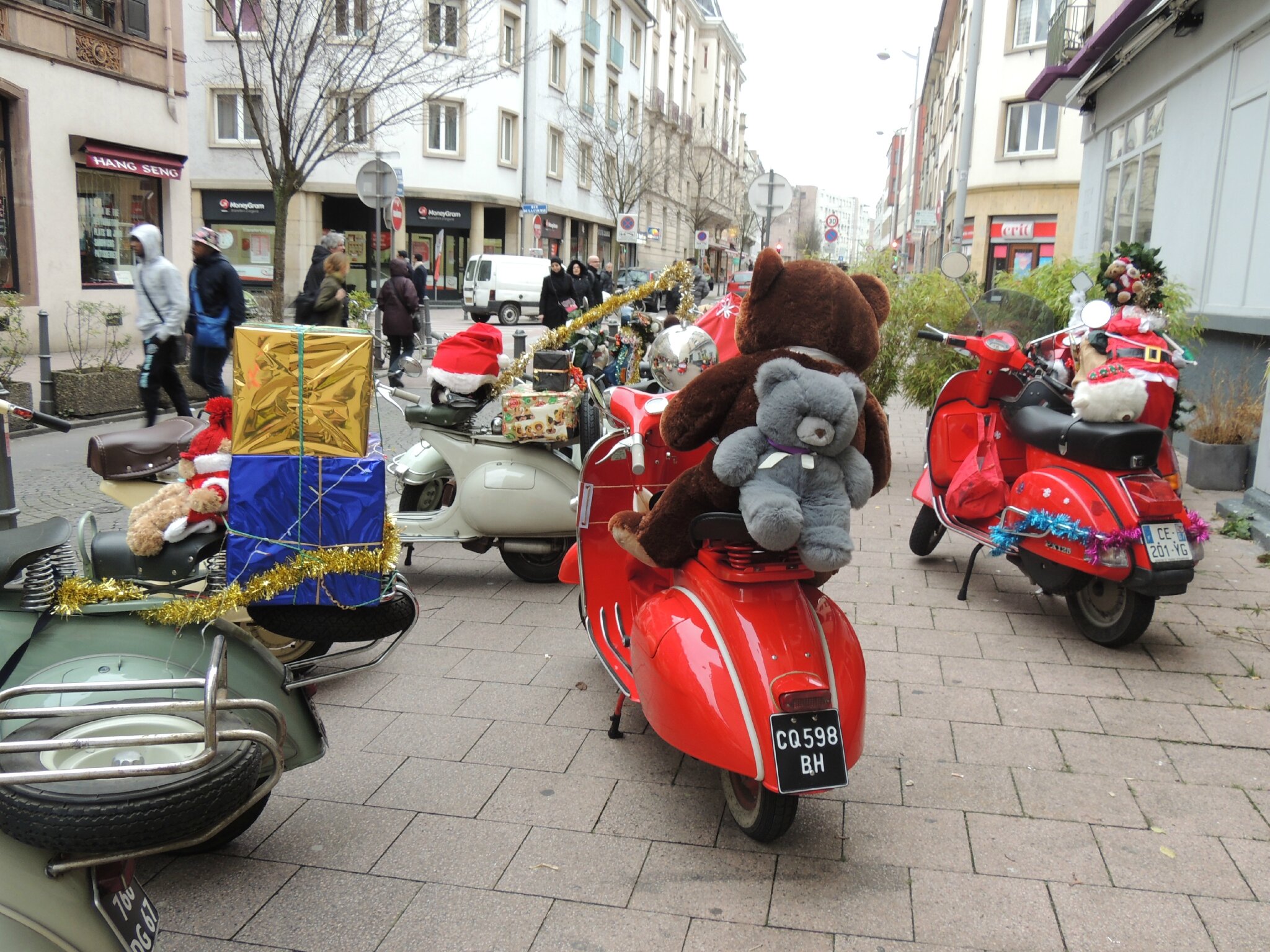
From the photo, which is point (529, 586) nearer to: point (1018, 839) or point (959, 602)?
point (959, 602)

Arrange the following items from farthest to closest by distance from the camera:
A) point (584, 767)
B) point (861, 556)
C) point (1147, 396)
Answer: point (861, 556), point (1147, 396), point (584, 767)

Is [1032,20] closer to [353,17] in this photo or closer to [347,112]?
[353,17]

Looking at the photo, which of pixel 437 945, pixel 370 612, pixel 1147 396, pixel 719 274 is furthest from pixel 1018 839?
pixel 719 274

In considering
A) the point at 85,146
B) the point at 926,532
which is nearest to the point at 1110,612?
the point at 926,532

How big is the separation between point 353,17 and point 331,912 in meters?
16.3

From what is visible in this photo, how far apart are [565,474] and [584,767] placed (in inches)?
89.8

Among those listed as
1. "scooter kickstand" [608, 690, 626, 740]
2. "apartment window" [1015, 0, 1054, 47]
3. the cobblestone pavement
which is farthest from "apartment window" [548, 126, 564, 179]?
"scooter kickstand" [608, 690, 626, 740]

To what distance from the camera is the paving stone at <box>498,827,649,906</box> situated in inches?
112

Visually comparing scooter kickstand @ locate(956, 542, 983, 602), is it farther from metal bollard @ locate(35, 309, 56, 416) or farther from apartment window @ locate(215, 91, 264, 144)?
apartment window @ locate(215, 91, 264, 144)

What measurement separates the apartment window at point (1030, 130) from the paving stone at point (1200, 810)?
3042 cm

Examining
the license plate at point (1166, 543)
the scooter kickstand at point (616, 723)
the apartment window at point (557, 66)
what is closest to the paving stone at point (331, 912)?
the scooter kickstand at point (616, 723)

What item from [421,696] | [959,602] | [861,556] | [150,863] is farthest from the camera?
[861,556]

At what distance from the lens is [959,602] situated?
18.4 feet

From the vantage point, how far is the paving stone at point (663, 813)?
3186 mm
